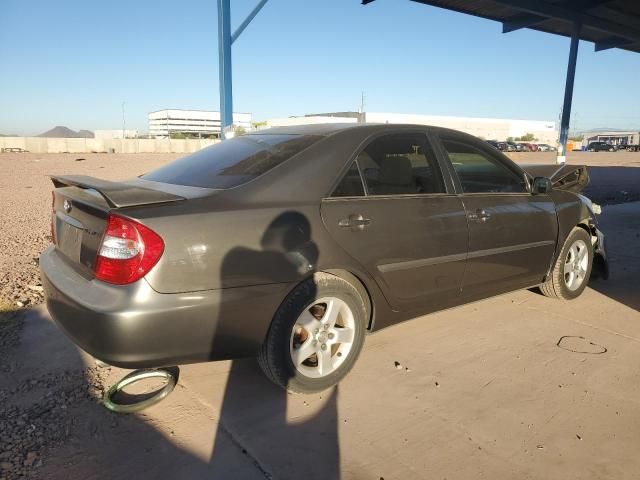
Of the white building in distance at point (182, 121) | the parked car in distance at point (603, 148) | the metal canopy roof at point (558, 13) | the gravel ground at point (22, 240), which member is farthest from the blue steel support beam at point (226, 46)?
the white building in distance at point (182, 121)

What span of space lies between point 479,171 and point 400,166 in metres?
0.89

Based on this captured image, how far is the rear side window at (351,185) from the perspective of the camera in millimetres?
3031

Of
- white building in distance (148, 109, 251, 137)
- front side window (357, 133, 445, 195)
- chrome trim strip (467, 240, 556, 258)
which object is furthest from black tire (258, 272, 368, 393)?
white building in distance (148, 109, 251, 137)

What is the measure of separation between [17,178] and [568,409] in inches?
747

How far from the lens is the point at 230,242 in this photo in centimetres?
253

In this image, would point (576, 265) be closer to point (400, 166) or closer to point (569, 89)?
point (400, 166)

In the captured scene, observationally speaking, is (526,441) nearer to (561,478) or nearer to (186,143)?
(561,478)

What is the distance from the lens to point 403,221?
10.5ft

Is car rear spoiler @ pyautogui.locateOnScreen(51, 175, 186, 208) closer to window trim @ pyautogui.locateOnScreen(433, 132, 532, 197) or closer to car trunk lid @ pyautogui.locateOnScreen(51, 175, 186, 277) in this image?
car trunk lid @ pyautogui.locateOnScreen(51, 175, 186, 277)

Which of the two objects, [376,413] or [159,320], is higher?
[159,320]

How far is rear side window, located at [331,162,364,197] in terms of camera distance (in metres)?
3.03

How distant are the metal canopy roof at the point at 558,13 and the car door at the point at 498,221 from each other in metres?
8.82

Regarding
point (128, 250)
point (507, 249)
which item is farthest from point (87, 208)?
point (507, 249)

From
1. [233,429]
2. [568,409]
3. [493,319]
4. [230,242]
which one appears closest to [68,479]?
[233,429]
